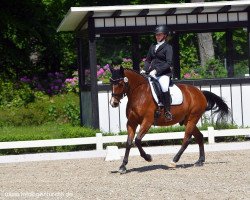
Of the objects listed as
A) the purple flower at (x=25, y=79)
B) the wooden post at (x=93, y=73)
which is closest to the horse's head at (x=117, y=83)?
the wooden post at (x=93, y=73)

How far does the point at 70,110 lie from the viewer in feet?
82.0

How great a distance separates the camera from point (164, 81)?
14867 millimetres

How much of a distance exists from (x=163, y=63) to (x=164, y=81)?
351 mm

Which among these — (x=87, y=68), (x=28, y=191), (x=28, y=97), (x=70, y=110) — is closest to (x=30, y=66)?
(x=28, y=97)

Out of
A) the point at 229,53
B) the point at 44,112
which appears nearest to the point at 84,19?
the point at 229,53

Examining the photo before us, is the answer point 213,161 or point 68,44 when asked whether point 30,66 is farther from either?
point 213,161

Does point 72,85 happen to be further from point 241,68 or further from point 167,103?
point 167,103

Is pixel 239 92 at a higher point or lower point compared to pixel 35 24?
lower

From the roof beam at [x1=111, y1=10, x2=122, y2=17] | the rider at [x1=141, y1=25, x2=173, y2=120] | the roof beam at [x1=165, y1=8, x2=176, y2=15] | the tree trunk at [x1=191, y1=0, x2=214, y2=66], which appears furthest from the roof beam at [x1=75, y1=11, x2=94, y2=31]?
the rider at [x1=141, y1=25, x2=173, y2=120]

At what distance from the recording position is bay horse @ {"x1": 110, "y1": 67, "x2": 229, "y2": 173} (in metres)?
14.1

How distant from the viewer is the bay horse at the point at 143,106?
1412 cm

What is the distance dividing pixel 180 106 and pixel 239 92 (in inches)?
241

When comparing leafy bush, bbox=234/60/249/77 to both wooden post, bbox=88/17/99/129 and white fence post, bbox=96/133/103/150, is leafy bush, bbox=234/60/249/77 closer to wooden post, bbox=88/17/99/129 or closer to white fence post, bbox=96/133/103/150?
wooden post, bbox=88/17/99/129

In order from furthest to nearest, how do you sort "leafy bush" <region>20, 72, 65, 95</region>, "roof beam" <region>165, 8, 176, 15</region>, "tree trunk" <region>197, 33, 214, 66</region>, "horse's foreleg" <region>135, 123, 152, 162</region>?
"leafy bush" <region>20, 72, 65, 95</region> → "tree trunk" <region>197, 33, 214, 66</region> → "roof beam" <region>165, 8, 176, 15</region> → "horse's foreleg" <region>135, 123, 152, 162</region>
